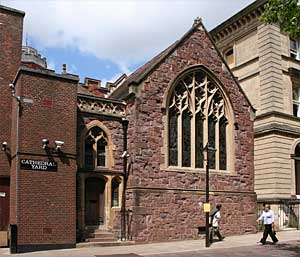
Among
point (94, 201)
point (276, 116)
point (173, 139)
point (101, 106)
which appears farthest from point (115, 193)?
point (276, 116)

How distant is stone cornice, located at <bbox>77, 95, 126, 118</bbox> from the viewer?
66.2 feet

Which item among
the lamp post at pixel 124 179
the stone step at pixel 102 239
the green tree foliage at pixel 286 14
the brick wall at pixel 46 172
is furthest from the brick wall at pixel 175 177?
the green tree foliage at pixel 286 14

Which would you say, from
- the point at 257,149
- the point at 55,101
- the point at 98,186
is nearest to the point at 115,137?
the point at 98,186

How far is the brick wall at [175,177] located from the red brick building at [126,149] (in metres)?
0.05

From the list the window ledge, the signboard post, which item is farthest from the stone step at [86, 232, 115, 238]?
the window ledge

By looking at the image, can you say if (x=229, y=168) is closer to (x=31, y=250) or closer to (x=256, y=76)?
(x=256, y=76)

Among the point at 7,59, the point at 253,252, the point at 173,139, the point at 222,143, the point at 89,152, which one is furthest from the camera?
the point at 222,143

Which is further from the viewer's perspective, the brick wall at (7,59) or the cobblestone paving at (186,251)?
the brick wall at (7,59)

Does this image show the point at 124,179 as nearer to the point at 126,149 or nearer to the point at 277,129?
the point at 126,149

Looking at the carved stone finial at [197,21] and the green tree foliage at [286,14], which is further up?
the carved stone finial at [197,21]

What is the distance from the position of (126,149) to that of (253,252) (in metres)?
7.50

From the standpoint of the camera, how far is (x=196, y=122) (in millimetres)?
22609

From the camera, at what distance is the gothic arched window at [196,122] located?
2181 centimetres

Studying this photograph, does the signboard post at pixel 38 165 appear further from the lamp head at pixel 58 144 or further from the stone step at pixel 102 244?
the stone step at pixel 102 244
